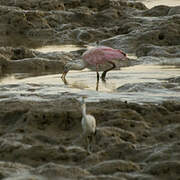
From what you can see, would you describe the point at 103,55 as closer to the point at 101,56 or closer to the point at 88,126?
the point at 101,56

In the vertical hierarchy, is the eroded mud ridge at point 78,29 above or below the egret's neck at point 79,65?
below

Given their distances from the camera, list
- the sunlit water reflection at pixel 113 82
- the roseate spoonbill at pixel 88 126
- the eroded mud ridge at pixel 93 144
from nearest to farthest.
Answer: the eroded mud ridge at pixel 93 144
the roseate spoonbill at pixel 88 126
the sunlit water reflection at pixel 113 82

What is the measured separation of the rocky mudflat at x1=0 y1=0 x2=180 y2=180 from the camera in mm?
6207

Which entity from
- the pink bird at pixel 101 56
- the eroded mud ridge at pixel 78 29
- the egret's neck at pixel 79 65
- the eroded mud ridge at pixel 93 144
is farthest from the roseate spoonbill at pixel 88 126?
the eroded mud ridge at pixel 78 29

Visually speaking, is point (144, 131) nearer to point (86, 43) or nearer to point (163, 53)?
point (163, 53)

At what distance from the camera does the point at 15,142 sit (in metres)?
7.05

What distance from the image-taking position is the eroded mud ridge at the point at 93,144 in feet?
19.9

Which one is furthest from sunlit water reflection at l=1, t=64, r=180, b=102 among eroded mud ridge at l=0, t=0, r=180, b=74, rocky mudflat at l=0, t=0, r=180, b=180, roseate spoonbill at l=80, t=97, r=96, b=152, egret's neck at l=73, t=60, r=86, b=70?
roseate spoonbill at l=80, t=97, r=96, b=152

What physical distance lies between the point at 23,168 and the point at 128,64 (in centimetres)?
733

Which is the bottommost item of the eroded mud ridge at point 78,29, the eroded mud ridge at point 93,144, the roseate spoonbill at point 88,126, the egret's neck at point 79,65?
the eroded mud ridge at point 78,29

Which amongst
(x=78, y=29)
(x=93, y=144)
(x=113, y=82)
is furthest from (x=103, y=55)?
(x=78, y=29)

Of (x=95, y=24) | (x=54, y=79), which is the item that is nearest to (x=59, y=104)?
(x=54, y=79)

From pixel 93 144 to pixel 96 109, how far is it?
1.34 metres

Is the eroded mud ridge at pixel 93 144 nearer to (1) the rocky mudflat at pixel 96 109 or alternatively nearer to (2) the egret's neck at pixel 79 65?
(1) the rocky mudflat at pixel 96 109
